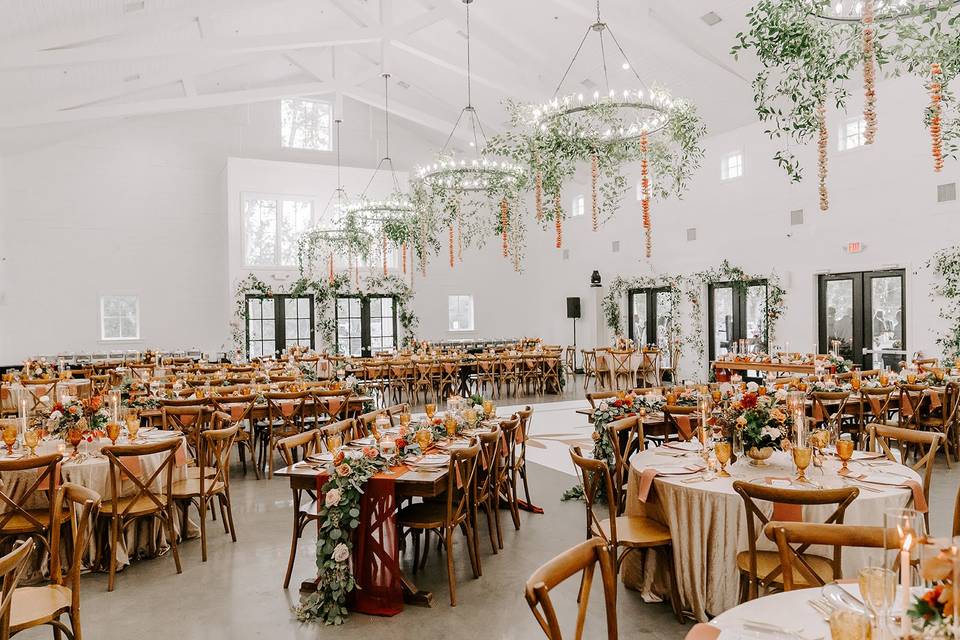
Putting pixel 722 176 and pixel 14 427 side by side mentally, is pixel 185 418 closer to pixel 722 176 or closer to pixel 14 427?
pixel 14 427

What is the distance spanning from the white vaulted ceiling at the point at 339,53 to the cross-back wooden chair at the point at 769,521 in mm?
9224

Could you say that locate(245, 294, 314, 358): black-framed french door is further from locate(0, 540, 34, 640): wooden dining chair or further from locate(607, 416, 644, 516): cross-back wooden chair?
locate(0, 540, 34, 640): wooden dining chair

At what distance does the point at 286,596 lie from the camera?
13.0ft

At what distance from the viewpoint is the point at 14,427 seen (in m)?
4.51

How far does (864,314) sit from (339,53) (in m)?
13.8

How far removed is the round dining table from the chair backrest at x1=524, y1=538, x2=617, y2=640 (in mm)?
1297

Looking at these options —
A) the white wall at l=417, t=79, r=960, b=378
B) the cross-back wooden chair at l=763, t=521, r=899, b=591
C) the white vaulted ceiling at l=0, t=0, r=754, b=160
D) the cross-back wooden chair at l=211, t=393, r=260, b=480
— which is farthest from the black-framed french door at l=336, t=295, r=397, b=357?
the cross-back wooden chair at l=763, t=521, r=899, b=591

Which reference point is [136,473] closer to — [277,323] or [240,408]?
[240,408]

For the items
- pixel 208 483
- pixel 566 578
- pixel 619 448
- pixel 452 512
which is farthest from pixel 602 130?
pixel 566 578

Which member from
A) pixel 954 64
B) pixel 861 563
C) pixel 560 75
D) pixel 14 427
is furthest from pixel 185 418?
pixel 560 75

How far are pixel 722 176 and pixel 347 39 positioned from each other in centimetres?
828

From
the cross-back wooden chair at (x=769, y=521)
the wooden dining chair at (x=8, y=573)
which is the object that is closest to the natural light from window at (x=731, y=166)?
the cross-back wooden chair at (x=769, y=521)

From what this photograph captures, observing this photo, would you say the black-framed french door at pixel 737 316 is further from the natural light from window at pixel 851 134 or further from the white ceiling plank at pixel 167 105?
the white ceiling plank at pixel 167 105

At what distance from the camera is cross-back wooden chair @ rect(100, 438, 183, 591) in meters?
4.09
